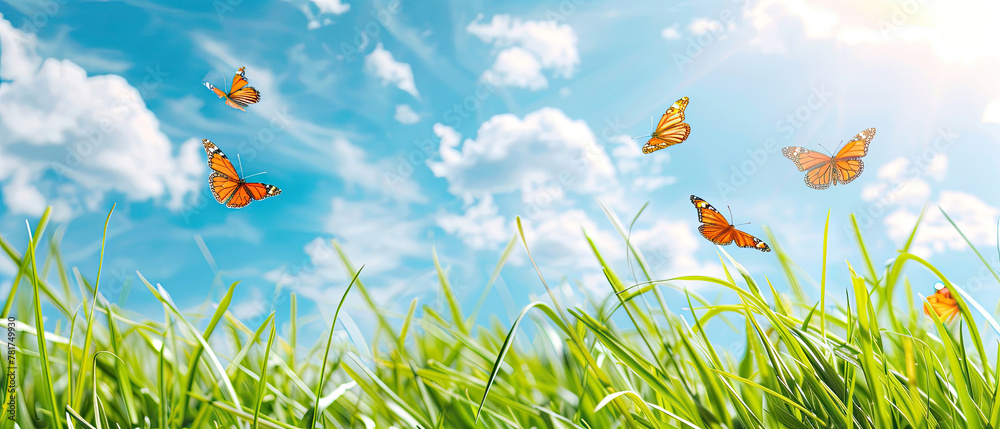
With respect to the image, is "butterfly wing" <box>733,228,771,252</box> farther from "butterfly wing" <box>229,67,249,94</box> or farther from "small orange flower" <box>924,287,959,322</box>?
"butterfly wing" <box>229,67,249,94</box>

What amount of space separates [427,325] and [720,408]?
0.86 meters

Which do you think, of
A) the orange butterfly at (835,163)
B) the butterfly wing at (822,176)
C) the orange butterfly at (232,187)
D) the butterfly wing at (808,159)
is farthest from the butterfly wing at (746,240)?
the orange butterfly at (232,187)

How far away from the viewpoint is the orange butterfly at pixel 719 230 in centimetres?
270

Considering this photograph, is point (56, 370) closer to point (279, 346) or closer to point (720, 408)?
point (279, 346)

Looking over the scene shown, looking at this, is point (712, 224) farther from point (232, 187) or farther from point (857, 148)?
point (232, 187)

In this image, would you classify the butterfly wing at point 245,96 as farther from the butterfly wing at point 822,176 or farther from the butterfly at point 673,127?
the butterfly wing at point 822,176

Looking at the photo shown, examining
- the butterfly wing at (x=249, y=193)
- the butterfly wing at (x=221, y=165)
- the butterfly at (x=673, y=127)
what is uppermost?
the butterfly at (x=673, y=127)

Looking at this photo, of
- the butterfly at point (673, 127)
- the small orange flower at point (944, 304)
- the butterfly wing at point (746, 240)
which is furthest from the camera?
the butterfly at point (673, 127)

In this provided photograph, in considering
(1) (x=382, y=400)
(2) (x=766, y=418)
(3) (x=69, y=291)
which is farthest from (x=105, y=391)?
(2) (x=766, y=418)

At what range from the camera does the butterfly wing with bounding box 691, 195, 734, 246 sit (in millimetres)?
2736

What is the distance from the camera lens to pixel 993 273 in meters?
1.17

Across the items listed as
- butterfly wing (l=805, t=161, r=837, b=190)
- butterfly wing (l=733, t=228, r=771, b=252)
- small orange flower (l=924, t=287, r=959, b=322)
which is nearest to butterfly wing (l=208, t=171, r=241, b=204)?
butterfly wing (l=733, t=228, r=771, b=252)

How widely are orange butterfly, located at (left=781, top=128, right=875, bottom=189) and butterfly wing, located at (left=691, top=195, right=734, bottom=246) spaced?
1.15 metres

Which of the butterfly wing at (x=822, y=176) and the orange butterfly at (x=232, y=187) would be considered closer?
the orange butterfly at (x=232, y=187)
